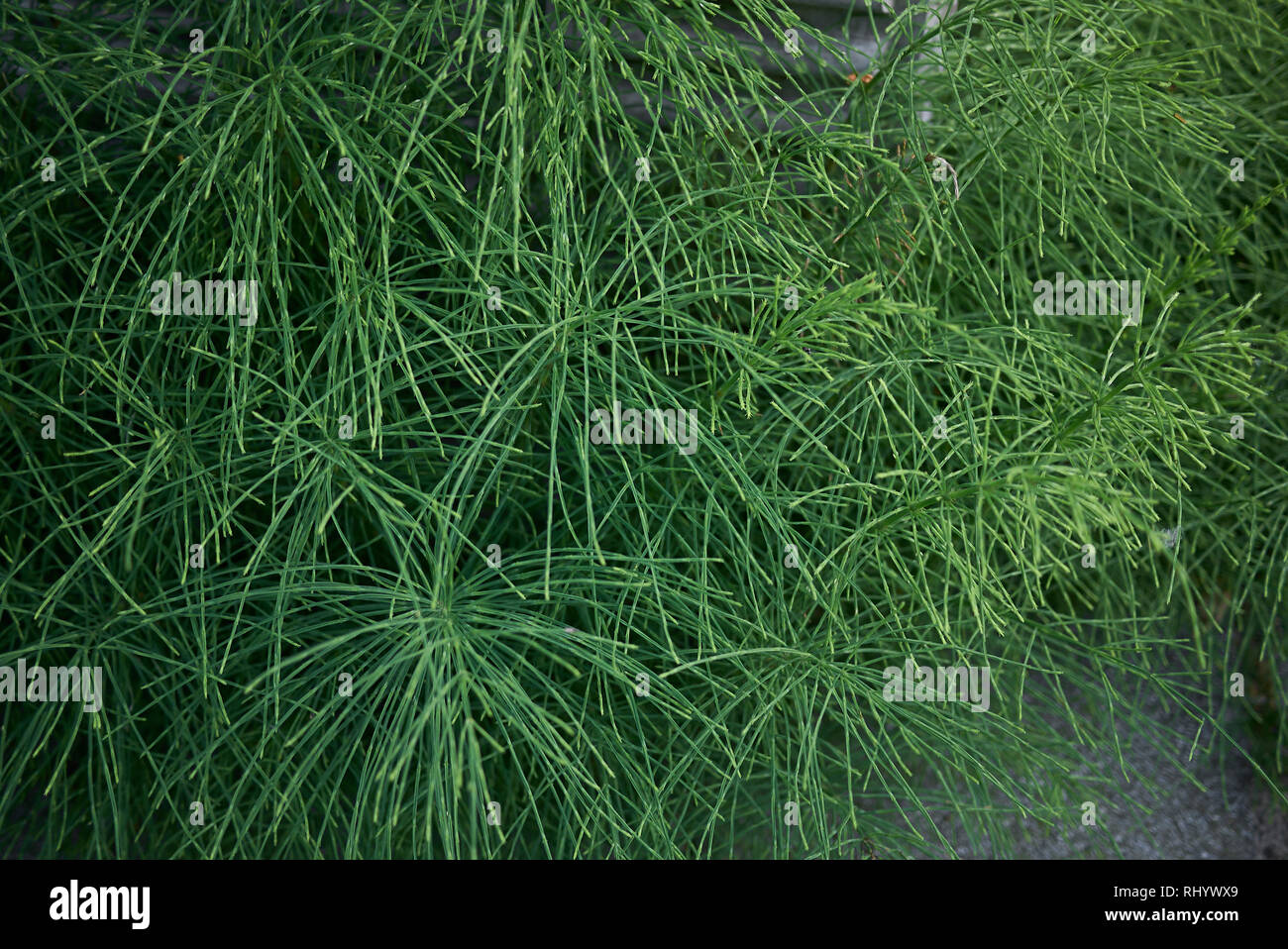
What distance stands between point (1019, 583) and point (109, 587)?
1.38 metres

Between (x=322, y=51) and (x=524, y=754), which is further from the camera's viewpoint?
(x=524, y=754)

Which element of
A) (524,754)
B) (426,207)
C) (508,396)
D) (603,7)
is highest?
(603,7)

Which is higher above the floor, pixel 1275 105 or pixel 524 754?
pixel 1275 105

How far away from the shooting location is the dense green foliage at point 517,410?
3.94 feet

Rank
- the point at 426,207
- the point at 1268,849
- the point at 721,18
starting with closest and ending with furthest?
the point at 426,207, the point at 721,18, the point at 1268,849

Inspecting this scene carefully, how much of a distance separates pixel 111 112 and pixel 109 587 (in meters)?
0.68

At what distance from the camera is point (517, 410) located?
1.29m

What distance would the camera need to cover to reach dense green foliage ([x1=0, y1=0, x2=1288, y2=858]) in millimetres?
1200

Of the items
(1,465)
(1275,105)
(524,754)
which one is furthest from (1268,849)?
(1,465)

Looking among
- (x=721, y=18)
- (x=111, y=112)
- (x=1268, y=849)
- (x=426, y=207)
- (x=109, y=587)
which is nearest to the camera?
(x=426, y=207)
